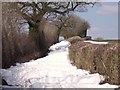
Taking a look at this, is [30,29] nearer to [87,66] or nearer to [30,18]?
[30,18]

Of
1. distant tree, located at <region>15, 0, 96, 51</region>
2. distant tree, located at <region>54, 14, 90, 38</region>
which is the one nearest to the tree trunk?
distant tree, located at <region>15, 0, 96, 51</region>

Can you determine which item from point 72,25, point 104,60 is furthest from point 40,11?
point 104,60

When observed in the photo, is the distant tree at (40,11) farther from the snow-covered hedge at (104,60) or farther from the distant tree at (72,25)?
the snow-covered hedge at (104,60)

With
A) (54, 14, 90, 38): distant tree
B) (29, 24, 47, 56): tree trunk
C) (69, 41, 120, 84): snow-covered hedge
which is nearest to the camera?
(69, 41, 120, 84): snow-covered hedge

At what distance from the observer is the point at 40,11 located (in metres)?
22.4

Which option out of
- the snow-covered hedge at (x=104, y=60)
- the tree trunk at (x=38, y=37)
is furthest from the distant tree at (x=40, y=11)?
the snow-covered hedge at (x=104, y=60)

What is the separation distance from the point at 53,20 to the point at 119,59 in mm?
15700

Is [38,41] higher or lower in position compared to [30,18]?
lower

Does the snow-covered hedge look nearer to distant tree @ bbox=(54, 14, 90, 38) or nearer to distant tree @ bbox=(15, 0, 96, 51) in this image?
distant tree @ bbox=(15, 0, 96, 51)

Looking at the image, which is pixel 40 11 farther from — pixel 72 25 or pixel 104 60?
→ pixel 104 60

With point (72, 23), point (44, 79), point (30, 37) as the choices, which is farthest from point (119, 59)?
point (72, 23)

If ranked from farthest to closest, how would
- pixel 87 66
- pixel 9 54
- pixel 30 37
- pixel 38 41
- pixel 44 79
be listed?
pixel 38 41 < pixel 30 37 < pixel 9 54 < pixel 87 66 < pixel 44 79

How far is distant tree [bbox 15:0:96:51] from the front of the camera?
21431mm

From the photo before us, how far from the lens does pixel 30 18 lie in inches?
864
